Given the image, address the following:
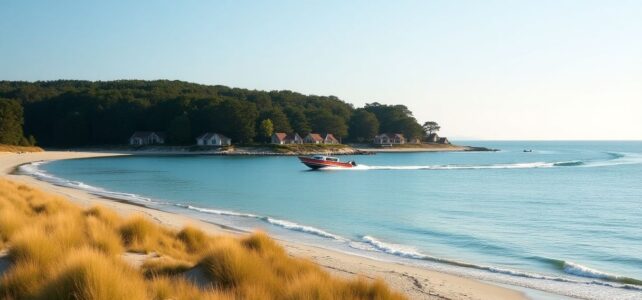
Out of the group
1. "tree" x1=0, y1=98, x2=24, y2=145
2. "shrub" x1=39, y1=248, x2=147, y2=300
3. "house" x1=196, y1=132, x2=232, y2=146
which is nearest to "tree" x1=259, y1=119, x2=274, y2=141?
"house" x1=196, y1=132, x2=232, y2=146

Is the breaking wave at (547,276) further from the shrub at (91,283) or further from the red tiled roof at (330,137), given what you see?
the red tiled roof at (330,137)

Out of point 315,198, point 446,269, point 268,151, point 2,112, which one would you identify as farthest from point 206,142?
point 446,269

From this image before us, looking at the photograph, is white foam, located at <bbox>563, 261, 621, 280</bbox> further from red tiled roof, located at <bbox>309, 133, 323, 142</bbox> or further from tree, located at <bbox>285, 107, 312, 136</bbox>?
tree, located at <bbox>285, 107, 312, 136</bbox>

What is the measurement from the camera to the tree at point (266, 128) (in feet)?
436

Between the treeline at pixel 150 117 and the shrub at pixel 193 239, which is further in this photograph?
the treeline at pixel 150 117

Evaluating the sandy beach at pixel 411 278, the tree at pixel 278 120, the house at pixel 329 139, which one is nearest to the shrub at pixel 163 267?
the sandy beach at pixel 411 278

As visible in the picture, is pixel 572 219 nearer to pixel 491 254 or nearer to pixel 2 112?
pixel 491 254

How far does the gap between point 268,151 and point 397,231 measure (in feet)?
355

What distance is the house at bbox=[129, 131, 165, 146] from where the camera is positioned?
136 metres

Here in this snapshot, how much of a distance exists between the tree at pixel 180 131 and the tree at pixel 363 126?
53.6 m

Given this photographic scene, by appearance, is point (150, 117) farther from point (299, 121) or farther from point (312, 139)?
point (312, 139)

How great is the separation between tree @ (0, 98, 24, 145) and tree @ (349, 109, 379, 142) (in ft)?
295

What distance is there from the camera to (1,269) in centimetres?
838

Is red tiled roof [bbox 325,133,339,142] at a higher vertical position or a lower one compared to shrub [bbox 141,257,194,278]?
higher
